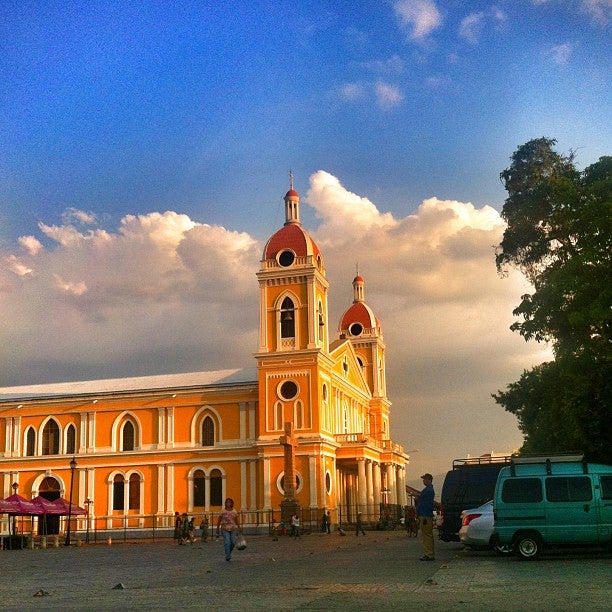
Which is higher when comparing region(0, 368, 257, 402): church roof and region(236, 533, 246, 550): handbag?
region(0, 368, 257, 402): church roof

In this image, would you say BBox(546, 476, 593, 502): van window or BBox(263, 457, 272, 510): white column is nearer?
BBox(546, 476, 593, 502): van window

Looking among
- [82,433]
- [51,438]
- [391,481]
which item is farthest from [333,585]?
[391,481]

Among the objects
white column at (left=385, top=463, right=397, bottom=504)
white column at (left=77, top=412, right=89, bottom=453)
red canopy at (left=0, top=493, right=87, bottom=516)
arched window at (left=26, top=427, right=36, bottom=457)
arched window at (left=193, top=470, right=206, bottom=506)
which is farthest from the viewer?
white column at (left=385, top=463, right=397, bottom=504)

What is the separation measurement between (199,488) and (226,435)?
3.72m

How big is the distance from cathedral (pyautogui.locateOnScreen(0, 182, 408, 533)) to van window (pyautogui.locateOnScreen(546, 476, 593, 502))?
1287 inches

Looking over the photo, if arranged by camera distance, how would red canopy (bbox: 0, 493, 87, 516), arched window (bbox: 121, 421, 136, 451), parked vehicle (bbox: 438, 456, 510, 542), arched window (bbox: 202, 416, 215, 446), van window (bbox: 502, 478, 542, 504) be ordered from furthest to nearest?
arched window (bbox: 121, 421, 136, 451) → arched window (bbox: 202, 416, 215, 446) → red canopy (bbox: 0, 493, 87, 516) → parked vehicle (bbox: 438, 456, 510, 542) → van window (bbox: 502, 478, 542, 504)

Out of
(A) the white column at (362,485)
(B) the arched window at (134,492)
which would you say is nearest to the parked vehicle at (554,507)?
(A) the white column at (362,485)

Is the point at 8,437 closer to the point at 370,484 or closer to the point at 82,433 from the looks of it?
the point at 82,433

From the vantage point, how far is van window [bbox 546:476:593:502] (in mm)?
17156

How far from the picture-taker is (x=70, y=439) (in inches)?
2323

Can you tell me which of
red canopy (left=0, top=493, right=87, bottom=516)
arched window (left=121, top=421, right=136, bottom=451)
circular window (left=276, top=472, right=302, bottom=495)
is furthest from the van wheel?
arched window (left=121, top=421, right=136, bottom=451)

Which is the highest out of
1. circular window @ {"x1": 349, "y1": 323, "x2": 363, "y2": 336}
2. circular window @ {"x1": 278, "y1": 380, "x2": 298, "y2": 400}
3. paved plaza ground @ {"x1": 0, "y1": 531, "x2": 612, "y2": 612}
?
circular window @ {"x1": 349, "y1": 323, "x2": 363, "y2": 336}

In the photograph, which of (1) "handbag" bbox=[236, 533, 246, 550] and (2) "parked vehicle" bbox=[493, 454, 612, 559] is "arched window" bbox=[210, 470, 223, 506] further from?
(2) "parked vehicle" bbox=[493, 454, 612, 559]

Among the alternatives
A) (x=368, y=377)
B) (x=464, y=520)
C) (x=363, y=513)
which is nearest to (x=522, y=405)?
(x=464, y=520)
